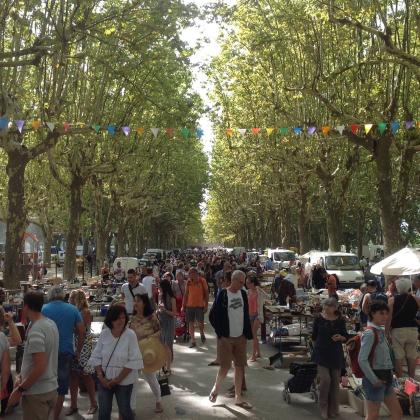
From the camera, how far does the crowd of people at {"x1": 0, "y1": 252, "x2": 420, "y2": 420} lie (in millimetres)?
4914

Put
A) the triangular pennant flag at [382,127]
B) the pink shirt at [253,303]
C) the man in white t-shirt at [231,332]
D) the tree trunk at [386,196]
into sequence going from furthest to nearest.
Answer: the tree trunk at [386,196], the triangular pennant flag at [382,127], the pink shirt at [253,303], the man in white t-shirt at [231,332]

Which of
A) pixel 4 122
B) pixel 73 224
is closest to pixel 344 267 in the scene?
pixel 73 224

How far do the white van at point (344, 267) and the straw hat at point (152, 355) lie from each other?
52.7ft

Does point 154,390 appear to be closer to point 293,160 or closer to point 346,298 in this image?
point 346,298

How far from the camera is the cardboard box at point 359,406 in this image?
24.3ft

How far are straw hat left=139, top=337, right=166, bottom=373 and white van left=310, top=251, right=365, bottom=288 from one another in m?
16.1

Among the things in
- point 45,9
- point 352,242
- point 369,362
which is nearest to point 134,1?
point 45,9

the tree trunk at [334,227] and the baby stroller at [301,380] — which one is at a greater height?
the tree trunk at [334,227]

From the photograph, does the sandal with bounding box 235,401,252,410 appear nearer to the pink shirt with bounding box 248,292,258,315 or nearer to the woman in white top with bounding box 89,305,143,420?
the woman in white top with bounding box 89,305,143,420

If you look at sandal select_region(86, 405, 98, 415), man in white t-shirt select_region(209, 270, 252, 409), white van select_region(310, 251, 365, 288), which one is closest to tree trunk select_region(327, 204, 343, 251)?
white van select_region(310, 251, 365, 288)

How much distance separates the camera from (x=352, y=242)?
65.7m

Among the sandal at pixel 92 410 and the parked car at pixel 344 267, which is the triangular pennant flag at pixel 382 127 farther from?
the sandal at pixel 92 410

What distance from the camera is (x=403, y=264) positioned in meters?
12.2

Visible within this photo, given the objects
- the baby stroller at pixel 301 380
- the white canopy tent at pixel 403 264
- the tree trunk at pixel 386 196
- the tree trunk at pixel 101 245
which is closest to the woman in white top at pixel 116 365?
the baby stroller at pixel 301 380
